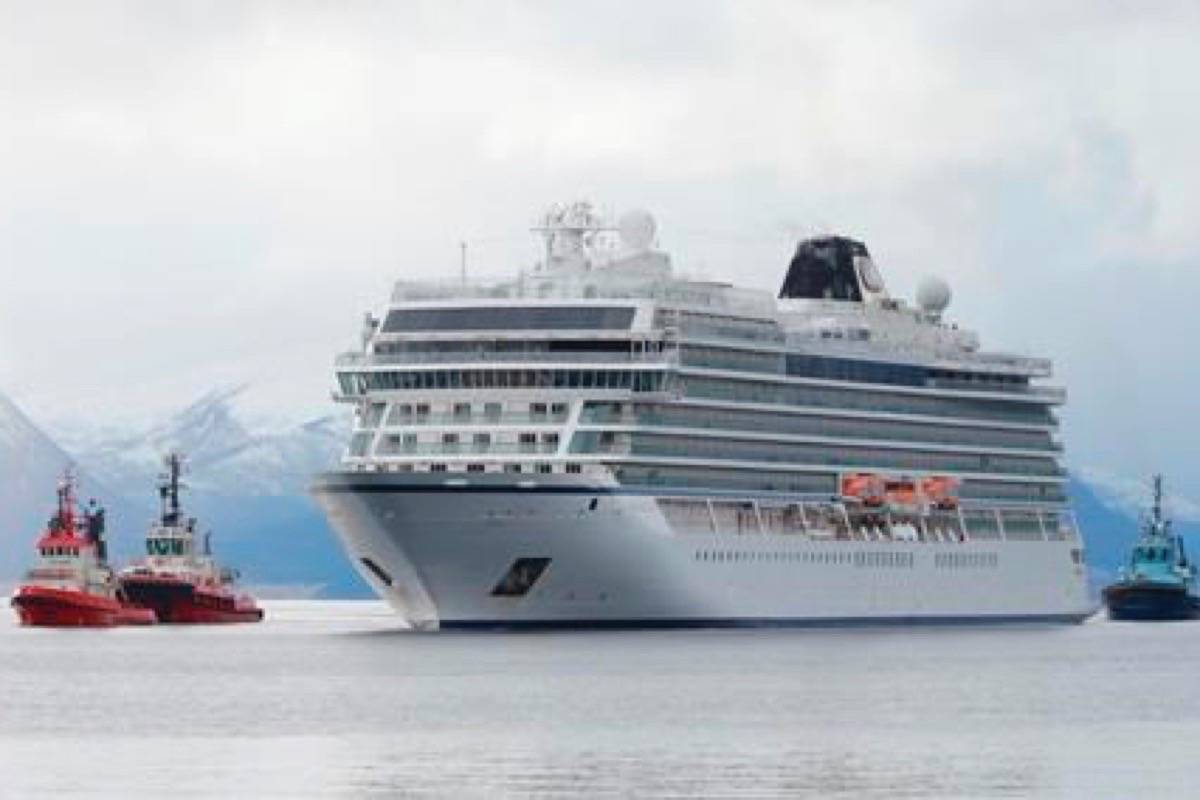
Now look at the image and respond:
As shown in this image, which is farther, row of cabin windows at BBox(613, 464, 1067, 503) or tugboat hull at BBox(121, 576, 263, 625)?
tugboat hull at BBox(121, 576, 263, 625)

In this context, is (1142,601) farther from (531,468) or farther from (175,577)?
(531,468)

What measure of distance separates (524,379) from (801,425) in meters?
14.0

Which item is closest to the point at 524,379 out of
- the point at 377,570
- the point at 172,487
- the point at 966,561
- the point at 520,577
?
the point at 520,577

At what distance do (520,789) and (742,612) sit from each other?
209 feet

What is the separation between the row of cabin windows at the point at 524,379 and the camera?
131m

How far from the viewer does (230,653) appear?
137m

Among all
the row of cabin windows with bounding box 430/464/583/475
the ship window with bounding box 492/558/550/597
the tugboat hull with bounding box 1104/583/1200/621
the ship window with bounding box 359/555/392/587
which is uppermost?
the tugboat hull with bounding box 1104/583/1200/621

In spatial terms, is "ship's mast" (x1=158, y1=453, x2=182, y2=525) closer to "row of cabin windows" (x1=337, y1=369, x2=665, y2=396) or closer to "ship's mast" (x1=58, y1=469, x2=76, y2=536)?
"ship's mast" (x1=58, y1=469, x2=76, y2=536)

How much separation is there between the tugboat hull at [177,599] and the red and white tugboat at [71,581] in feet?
15.3

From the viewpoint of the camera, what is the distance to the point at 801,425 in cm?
14125

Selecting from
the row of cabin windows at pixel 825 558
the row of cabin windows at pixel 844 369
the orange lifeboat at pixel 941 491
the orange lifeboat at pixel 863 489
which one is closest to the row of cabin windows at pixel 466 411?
the row of cabin windows at pixel 844 369

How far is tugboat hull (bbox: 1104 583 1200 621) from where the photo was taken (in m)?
197

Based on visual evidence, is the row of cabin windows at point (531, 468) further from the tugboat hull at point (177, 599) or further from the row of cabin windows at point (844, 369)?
the tugboat hull at point (177, 599)

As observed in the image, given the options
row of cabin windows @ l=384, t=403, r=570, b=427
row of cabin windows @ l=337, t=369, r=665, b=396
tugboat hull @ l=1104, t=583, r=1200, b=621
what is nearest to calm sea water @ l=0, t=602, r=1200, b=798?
row of cabin windows @ l=384, t=403, r=570, b=427
